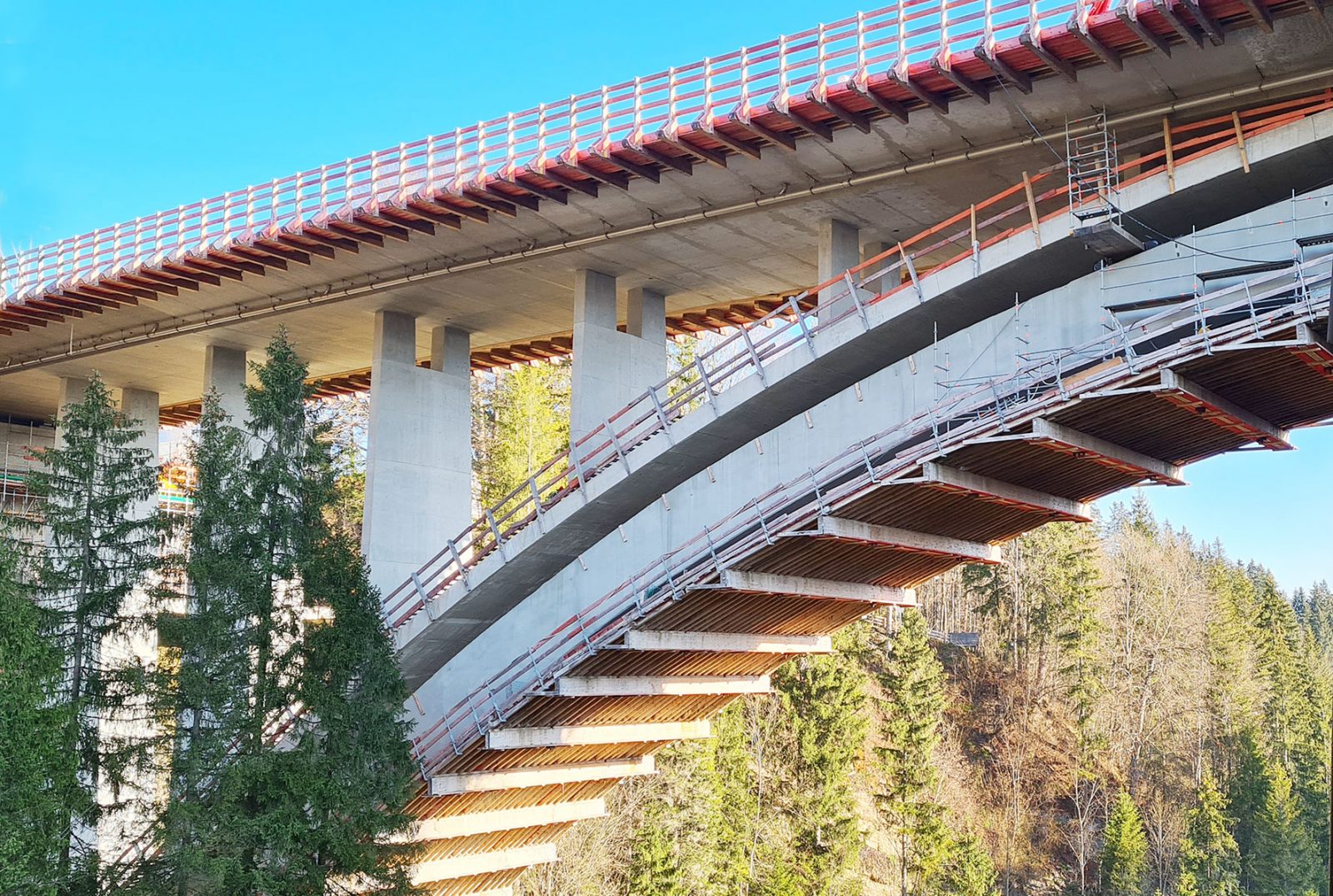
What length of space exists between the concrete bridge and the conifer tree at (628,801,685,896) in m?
8.09

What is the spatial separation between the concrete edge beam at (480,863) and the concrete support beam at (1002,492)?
519 inches

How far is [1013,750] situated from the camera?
71188 millimetres

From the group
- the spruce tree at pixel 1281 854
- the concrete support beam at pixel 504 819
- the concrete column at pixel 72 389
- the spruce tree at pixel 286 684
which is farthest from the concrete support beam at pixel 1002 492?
the spruce tree at pixel 1281 854

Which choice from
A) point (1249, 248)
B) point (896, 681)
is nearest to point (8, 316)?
point (1249, 248)

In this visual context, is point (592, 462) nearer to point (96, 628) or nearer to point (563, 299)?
point (563, 299)

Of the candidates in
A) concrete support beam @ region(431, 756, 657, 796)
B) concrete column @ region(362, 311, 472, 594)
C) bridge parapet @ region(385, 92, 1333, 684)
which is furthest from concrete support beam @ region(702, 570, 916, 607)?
concrete column @ region(362, 311, 472, 594)

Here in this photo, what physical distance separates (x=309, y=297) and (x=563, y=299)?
19.0 ft

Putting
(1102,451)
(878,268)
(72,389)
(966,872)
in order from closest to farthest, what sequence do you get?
(1102,451), (878,268), (72,389), (966,872)

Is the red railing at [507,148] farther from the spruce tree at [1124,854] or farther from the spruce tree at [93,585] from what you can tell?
the spruce tree at [1124,854]

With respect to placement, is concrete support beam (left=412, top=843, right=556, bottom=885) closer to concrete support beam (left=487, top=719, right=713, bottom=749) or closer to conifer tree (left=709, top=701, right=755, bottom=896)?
concrete support beam (left=487, top=719, right=713, bottom=749)

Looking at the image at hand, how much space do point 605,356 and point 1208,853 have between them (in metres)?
46.5

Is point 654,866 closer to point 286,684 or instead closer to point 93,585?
point 286,684

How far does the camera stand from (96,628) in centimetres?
2144

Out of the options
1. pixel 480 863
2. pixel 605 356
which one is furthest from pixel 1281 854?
pixel 605 356
